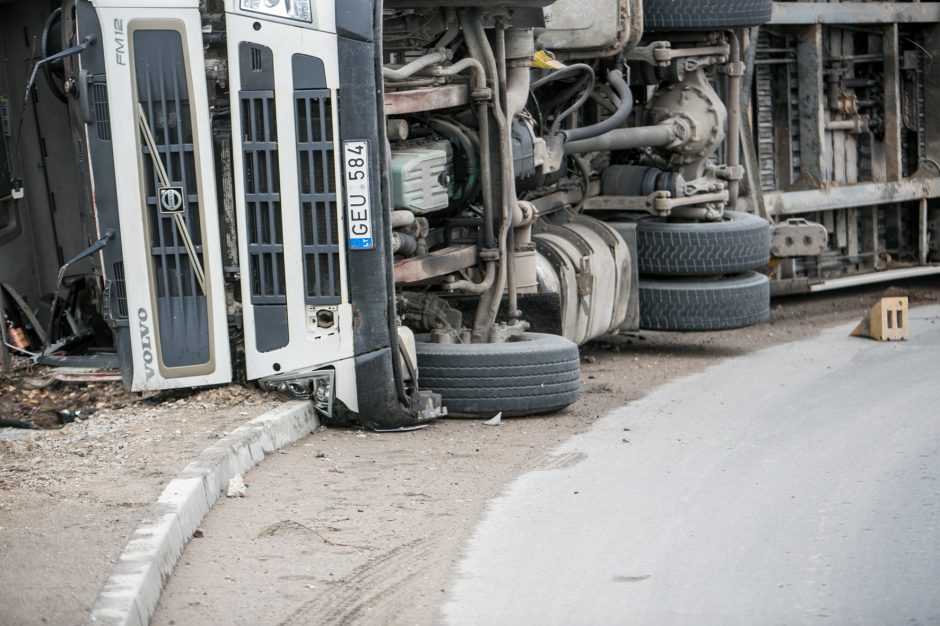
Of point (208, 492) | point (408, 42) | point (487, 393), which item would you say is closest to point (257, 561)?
point (208, 492)

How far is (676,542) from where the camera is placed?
4992 millimetres

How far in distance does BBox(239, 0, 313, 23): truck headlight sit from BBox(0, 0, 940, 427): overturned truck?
0.01 m

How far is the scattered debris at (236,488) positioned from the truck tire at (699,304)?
472 cm

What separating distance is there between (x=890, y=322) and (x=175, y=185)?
592 cm

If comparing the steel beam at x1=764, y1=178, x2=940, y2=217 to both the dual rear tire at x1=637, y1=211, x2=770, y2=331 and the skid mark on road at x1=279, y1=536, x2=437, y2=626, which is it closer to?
the dual rear tire at x1=637, y1=211, x2=770, y2=331

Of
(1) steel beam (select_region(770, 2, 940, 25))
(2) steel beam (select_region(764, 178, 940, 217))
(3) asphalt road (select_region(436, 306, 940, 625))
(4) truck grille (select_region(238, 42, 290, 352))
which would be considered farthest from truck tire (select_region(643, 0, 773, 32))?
(4) truck grille (select_region(238, 42, 290, 352))

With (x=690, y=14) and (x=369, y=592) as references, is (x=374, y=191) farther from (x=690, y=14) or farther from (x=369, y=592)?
(x=690, y=14)

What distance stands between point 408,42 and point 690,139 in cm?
307

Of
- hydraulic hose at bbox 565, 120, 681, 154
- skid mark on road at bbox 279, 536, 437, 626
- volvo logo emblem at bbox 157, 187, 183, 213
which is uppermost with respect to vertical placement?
hydraulic hose at bbox 565, 120, 681, 154

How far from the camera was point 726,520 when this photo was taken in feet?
17.3

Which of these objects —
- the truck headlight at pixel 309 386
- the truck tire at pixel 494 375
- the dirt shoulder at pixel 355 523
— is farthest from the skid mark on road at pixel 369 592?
the truck tire at pixel 494 375

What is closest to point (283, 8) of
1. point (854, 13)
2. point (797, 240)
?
point (797, 240)

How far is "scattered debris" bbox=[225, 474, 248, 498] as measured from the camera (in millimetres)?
5453

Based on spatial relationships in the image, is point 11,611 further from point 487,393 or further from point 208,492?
point 487,393
